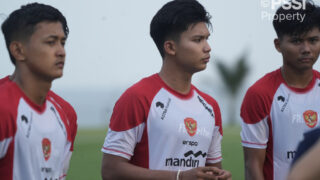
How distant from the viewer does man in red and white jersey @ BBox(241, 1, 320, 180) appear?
5832 millimetres

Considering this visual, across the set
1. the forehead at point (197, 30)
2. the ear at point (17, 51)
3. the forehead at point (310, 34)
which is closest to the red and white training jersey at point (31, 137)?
the ear at point (17, 51)

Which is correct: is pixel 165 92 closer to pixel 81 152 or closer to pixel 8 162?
pixel 8 162

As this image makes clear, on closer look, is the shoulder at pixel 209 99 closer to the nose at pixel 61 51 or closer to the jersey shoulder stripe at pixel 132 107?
the jersey shoulder stripe at pixel 132 107

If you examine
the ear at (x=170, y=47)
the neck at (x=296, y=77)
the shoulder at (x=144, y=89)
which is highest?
the ear at (x=170, y=47)

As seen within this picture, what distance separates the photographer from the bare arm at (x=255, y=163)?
5.78 m

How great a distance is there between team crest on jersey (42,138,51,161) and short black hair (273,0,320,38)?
2.76 m

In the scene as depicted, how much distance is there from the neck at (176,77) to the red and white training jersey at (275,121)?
0.87 metres

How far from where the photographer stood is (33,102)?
4.53m

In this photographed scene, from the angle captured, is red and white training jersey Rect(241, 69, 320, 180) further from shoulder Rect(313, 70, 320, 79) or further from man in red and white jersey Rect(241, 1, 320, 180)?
shoulder Rect(313, 70, 320, 79)

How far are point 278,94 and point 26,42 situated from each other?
2650 mm

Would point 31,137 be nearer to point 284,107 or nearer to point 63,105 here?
point 63,105

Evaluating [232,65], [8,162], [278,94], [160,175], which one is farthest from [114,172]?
[232,65]

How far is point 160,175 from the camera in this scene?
486 cm

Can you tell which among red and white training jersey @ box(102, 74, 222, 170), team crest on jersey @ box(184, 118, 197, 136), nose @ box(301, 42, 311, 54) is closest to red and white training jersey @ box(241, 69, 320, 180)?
nose @ box(301, 42, 311, 54)
